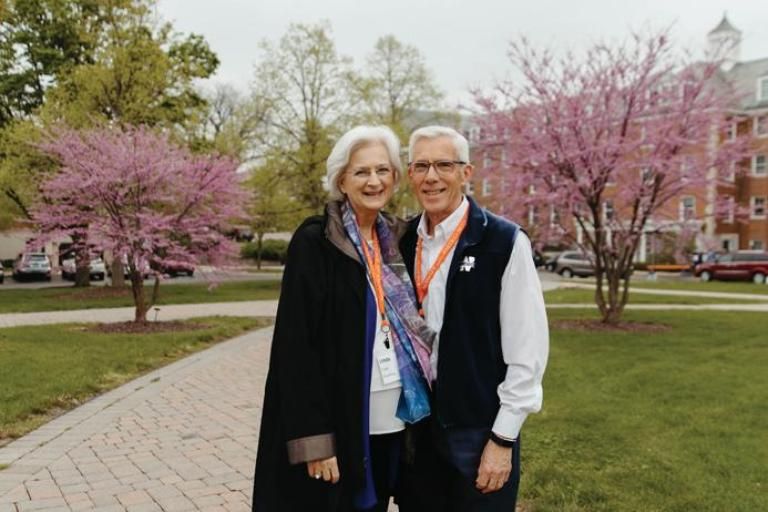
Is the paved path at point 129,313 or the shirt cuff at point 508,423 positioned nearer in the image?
the shirt cuff at point 508,423

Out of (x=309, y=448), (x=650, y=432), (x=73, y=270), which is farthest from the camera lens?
(x=73, y=270)

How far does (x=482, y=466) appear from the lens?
2.31 m

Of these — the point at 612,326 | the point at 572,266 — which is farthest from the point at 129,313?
the point at 572,266

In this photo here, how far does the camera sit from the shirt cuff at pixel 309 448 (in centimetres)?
224

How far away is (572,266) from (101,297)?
83.9 feet

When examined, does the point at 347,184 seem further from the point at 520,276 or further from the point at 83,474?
the point at 83,474

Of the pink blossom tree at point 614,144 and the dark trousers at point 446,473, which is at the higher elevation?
the pink blossom tree at point 614,144

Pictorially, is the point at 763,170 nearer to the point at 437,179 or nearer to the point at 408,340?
the point at 437,179

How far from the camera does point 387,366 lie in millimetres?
2328

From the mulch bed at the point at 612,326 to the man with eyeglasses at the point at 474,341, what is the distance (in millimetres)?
11140

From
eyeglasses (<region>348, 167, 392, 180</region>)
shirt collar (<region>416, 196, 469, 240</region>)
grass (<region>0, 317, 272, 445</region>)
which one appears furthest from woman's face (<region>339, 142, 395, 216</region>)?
grass (<region>0, 317, 272, 445</region>)

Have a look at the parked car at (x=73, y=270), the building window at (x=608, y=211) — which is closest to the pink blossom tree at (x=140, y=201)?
the building window at (x=608, y=211)

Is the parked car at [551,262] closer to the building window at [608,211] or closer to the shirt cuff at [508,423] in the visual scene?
the building window at [608,211]

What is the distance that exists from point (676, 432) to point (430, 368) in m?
4.08
